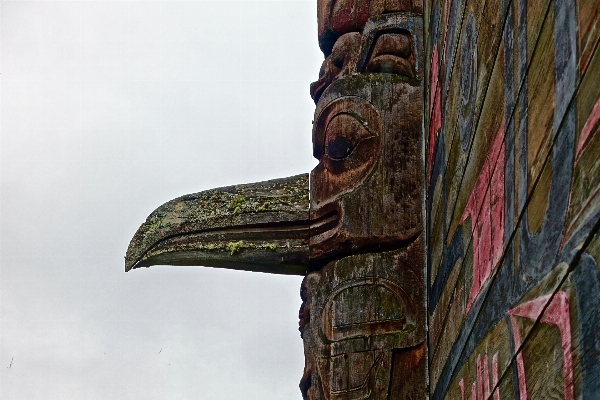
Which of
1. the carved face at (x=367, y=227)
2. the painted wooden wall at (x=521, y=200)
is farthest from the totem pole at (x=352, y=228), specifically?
the painted wooden wall at (x=521, y=200)

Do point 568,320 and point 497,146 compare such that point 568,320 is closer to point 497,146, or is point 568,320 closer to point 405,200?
point 497,146

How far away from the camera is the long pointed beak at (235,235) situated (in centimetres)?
455

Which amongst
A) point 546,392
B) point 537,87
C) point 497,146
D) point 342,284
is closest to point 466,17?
point 497,146

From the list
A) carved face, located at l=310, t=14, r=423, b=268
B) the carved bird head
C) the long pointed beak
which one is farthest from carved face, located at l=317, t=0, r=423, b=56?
the long pointed beak

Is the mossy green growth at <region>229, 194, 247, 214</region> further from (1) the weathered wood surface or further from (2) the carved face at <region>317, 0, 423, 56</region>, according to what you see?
(2) the carved face at <region>317, 0, 423, 56</region>

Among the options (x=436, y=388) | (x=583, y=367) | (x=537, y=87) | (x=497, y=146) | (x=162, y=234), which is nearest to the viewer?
(x=583, y=367)

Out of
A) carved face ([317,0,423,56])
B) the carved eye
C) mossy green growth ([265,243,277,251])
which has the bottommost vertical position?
mossy green growth ([265,243,277,251])

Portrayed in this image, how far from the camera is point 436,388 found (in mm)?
3621

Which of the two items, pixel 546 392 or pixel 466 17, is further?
pixel 466 17

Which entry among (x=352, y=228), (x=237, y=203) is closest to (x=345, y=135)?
(x=352, y=228)

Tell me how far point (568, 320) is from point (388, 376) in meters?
2.71

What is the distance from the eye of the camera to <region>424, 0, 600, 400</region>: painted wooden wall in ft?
4.59

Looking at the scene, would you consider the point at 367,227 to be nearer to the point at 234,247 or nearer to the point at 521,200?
the point at 234,247

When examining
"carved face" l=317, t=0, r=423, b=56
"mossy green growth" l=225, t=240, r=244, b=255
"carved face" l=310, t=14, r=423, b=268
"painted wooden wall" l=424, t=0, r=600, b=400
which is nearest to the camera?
"painted wooden wall" l=424, t=0, r=600, b=400
